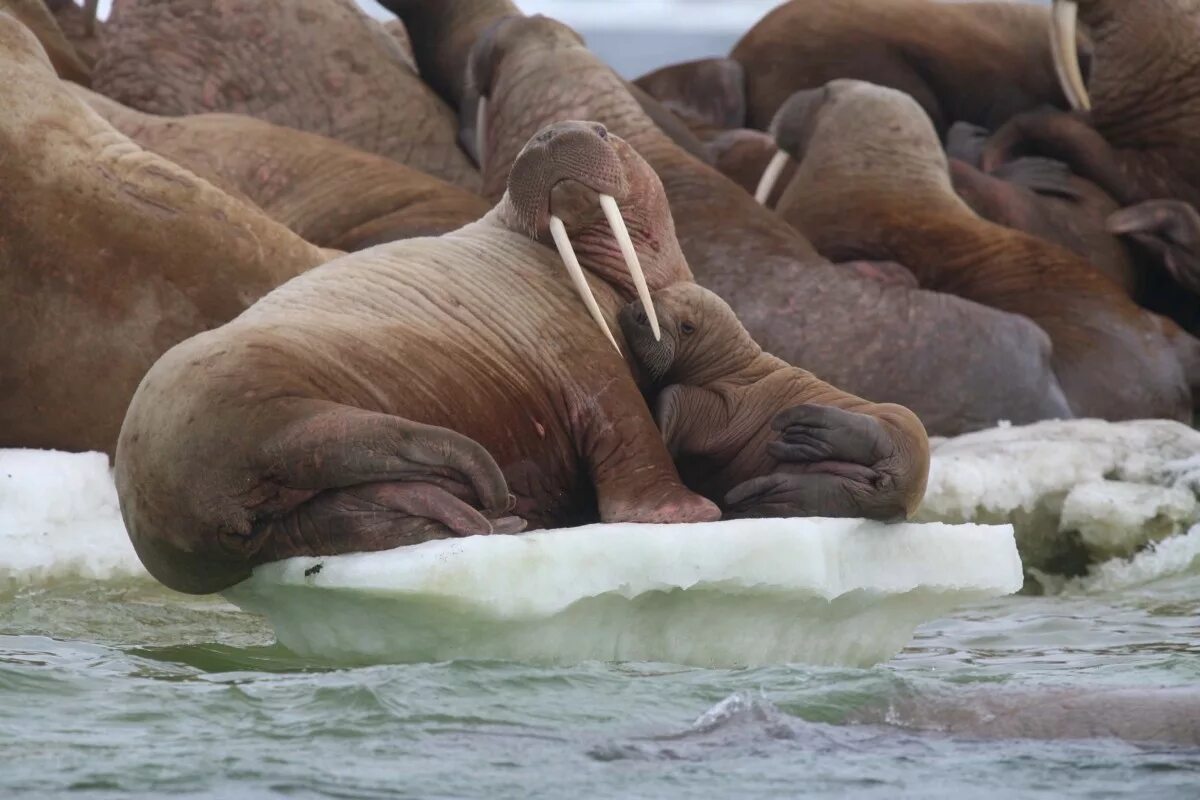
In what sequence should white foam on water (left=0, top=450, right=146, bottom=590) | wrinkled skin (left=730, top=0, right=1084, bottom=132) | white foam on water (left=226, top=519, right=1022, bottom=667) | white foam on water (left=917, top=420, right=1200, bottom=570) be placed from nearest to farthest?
white foam on water (left=226, top=519, right=1022, bottom=667) < white foam on water (left=0, top=450, right=146, bottom=590) < white foam on water (left=917, top=420, right=1200, bottom=570) < wrinkled skin (left=730, top=0, right=1084, bottom=132)

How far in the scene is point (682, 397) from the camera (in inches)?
222

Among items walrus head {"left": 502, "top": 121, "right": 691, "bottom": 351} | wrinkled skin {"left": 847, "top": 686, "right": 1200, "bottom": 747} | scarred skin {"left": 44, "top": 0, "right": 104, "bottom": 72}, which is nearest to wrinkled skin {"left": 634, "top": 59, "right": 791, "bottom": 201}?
scarred skin {"left": 44, "top": 0, "right": 104, "bottom": 72}

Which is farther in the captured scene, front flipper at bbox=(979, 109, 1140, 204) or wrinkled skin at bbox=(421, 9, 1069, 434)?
front flipper at bbox=(979, 109, 1140, 204)

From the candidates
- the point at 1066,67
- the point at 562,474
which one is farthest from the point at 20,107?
the point at 1066,67

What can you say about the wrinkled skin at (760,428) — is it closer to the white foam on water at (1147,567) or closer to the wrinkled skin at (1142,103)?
the white foam on water at (1147,567)

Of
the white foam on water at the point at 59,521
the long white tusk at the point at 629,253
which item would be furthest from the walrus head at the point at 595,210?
the white foam on water at the point at 59,521

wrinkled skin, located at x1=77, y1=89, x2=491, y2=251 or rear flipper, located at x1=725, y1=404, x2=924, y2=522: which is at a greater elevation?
rear flipper, located at x1=725, y1=404, x2=924, y2=522

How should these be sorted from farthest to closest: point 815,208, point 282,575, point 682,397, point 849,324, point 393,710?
point 815,208 → point 849,324 → point 682,397 → point 282,575 → point 393,710

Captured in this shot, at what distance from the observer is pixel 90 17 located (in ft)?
38.1

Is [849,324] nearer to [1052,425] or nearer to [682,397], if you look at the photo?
[1052,425]

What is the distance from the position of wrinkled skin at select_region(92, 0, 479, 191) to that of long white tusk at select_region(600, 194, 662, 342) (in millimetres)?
4277

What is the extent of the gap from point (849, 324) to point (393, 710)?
4801 millimetres

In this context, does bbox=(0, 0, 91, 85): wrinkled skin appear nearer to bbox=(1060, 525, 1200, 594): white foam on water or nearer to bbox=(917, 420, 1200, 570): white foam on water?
bbox=(917, 420, 1200, 570): white foam on water

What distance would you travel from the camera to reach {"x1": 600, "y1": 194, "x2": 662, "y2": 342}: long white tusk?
5.44 meters
